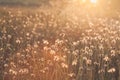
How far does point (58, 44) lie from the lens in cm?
1405

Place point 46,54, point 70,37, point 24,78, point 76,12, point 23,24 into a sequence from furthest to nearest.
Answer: point 76,12 < point 23,24 < point 70,37 < point 46,54 < point 24,78

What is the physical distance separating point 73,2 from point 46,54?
12684 mm

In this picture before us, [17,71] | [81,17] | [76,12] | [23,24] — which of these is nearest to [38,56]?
[17,71]

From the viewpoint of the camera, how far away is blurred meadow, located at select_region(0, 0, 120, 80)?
1191 cm

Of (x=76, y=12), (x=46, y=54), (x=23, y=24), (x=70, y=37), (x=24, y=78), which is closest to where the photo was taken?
(x=24, y=78)

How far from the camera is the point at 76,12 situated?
2234cm

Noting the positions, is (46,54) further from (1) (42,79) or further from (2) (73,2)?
(2) (73,2)

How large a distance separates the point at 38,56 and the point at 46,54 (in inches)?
10.0

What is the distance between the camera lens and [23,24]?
18297mm

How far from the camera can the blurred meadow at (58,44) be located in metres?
11.9

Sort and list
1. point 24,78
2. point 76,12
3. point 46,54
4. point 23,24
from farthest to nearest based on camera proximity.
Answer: point 76,12 < point 23,24 < point 46,54 < point 24,78

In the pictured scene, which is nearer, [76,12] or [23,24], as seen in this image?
[23,24]

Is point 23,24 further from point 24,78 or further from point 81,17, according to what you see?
point 24,78

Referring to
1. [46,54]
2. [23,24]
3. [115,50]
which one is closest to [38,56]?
[46,54]
